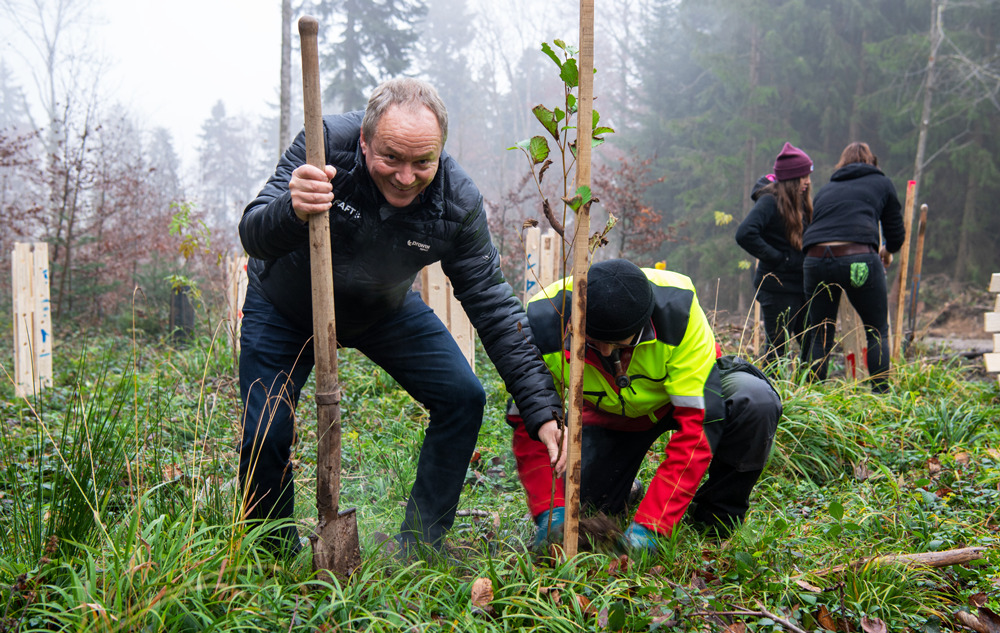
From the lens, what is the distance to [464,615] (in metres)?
1.81

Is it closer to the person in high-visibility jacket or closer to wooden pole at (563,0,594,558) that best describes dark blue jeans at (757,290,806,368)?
the person in high-visibility jacket

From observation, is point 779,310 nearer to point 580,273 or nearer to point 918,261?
point 918,261

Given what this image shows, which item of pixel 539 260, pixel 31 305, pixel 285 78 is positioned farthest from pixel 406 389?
pixel 285 78

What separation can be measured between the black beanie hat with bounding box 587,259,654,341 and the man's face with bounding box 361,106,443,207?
2.16ft

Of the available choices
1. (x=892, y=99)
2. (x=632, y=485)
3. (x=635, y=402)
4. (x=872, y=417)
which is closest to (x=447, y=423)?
(x=635, y=402)

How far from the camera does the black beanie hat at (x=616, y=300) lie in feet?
7.26

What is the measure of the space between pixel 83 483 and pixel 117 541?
0.99ft

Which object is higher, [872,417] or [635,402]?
[635,402]

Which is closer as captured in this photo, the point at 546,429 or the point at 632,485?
the point at 546,429

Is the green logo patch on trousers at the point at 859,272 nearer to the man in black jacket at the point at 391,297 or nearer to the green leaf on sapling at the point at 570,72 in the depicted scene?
the man in black jacket at the point at 391,297

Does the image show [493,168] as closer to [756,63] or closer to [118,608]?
[756,63]

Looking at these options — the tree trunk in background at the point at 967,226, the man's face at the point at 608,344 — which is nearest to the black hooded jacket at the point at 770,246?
the man's face at the point at 608,344

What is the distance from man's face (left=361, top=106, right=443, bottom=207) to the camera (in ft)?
6.75

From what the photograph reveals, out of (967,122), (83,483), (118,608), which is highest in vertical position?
(967,122)
